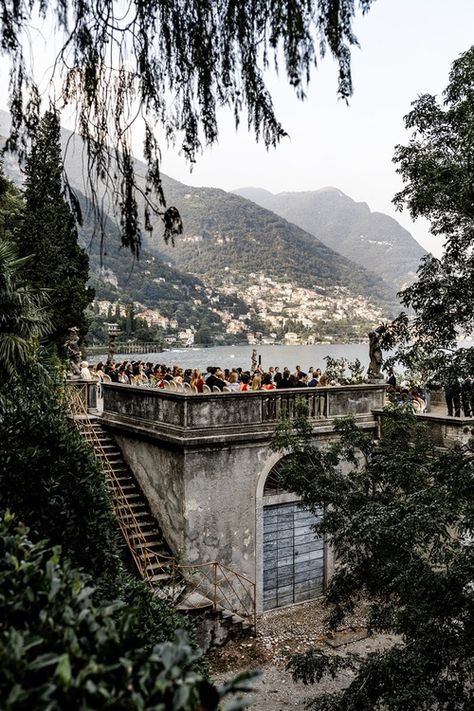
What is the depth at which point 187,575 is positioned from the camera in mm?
13430

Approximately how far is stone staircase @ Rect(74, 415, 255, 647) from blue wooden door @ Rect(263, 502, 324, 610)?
5.18 ft

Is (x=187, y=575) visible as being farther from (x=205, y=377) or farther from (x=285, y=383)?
(x=205, y=377)

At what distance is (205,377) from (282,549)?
5326 millimetres

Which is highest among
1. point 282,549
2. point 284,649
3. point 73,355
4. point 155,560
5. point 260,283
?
point 260,283

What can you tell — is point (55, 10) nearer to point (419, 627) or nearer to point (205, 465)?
point (419, 627)

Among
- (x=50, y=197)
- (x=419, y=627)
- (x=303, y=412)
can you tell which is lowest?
(x=419, y=627)

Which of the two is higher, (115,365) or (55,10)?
(55,10)

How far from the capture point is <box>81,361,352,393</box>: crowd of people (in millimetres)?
15797

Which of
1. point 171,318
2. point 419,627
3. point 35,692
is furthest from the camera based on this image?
point 171,318

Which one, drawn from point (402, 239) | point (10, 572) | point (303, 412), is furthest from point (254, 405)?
point (402, 239)

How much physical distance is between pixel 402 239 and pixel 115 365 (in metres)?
169

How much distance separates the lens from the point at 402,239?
579 feet

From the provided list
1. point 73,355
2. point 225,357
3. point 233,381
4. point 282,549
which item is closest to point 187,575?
point 282,549

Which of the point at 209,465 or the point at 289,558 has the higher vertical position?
the point at 209,465
